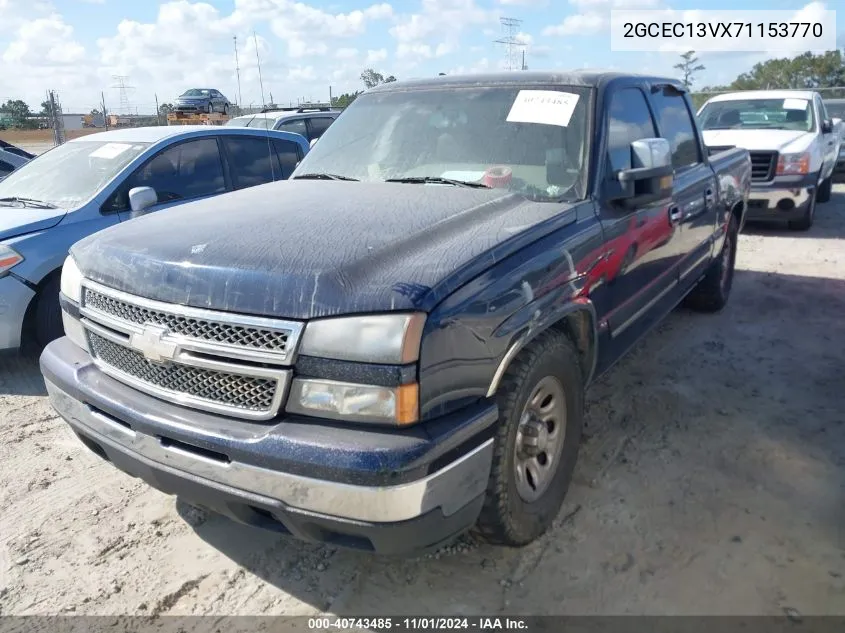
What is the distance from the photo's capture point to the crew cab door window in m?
5.14

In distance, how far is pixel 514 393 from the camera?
7.68 feet

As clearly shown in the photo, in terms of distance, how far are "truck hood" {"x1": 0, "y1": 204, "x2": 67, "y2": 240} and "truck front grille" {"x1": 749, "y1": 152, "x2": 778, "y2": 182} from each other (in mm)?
8003

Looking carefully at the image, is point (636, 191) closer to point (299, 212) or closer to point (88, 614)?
point (299, 212)

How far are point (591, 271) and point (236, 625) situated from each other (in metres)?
1.95

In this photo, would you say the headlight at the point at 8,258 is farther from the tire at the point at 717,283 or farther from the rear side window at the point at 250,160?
the tire at the point at 717,283

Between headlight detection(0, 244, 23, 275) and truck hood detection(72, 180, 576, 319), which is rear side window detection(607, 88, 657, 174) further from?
headlight detection(0, 244, 23, 275)

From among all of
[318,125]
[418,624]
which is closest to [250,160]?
[418,624]

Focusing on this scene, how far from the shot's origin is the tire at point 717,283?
5.51 m

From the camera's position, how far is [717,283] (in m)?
5.54

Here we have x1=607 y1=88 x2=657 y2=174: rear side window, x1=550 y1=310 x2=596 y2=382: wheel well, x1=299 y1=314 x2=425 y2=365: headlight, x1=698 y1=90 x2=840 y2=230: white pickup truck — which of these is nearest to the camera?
x1=299 y1=314 x2=425 y2=365: headlight

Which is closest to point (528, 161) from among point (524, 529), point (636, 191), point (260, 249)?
point (636, 191)

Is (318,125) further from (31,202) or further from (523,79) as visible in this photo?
(523,79)

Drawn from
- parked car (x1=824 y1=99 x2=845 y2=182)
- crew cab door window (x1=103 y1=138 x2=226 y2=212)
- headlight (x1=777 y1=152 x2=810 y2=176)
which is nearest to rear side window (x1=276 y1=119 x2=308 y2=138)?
crew cab door window (x1=103 y1=138 x2=226 y2=212)

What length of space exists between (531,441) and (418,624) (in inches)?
30.4
